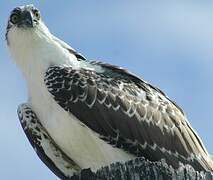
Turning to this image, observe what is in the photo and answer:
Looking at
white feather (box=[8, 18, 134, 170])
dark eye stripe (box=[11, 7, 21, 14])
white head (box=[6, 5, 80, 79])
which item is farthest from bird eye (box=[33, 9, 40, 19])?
dark eye stripe (box=[11, 7, 21, 14])

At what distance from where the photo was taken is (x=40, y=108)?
9672mm

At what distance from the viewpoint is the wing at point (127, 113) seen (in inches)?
368

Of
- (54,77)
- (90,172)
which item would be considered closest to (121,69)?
(54,77)

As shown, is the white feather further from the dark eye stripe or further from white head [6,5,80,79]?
the dark eye stripe

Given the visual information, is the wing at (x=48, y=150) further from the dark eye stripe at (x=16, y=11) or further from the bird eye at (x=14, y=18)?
the dark eye stripe at (x=16, y=11)

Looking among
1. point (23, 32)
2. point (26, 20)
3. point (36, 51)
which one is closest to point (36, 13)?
point (26, 20)

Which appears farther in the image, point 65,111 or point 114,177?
point 65,111

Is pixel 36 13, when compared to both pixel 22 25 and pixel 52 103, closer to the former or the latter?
pixel 22 25

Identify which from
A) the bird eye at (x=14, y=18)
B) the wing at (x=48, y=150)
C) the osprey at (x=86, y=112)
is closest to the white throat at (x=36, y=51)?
the osprey at (x=86, y=112)

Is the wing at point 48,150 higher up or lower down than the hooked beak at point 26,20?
lower down

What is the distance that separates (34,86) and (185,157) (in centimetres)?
232

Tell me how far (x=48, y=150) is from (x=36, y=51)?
1.46 metres

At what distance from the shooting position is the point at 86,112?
368 inches

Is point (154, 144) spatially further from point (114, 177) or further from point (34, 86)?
point (114, 177)
